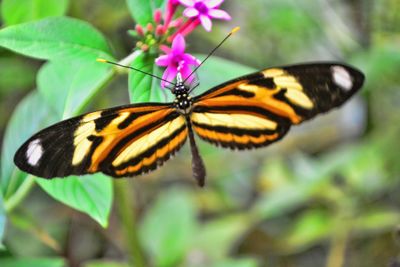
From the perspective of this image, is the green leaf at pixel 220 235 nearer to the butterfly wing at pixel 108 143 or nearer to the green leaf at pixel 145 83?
the butterfly wing at pixel 108 143

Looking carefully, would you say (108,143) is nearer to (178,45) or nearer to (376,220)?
(178,45)

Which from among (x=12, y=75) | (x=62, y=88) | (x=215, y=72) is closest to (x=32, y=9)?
(x=62, y=88)

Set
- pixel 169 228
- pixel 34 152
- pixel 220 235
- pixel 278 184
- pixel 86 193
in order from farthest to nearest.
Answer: pixel 278 184 < pixel 220 235 < pixel 169 228 < pixel 86 193 < pixel 34 152

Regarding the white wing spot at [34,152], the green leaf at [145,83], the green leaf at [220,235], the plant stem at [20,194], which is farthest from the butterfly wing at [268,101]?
the green leaf at [220,235]

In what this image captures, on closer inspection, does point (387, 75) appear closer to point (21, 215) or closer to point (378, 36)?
point (378, 36)

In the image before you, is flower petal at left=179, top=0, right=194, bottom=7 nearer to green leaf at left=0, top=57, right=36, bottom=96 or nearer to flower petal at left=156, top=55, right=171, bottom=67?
flower petal at left=156, top=55, right=171, bottom=67

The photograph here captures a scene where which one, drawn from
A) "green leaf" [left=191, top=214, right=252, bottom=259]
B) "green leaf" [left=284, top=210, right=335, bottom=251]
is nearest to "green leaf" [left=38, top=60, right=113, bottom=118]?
"green leaf" [left=191, top=214, right=252, bottom=259]
